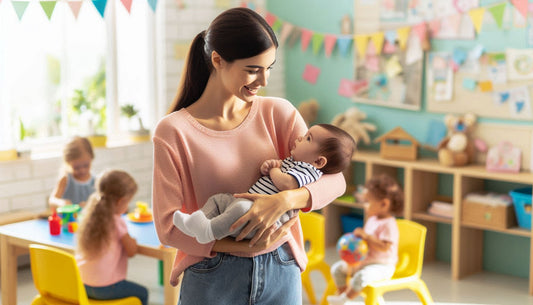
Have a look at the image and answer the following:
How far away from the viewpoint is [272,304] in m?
1.69

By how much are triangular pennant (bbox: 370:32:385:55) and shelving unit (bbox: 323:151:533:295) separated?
72 cm

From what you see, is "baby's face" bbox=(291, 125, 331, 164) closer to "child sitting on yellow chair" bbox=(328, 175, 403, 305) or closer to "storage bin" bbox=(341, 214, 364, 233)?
"child sitting on yellow chair" bbox=(328, 175, 403, 305)

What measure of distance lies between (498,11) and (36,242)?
2.90 m

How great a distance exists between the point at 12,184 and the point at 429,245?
8.90 feet

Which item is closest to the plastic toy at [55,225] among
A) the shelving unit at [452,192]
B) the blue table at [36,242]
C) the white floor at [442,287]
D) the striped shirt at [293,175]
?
the blue table at [36,242]

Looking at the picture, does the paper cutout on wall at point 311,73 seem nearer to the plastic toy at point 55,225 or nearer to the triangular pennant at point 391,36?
the triangular pennant at point 391,36

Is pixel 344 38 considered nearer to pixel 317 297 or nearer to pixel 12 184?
pixel 317 297

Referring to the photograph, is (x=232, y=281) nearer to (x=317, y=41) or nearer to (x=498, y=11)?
(x=498, y=11)

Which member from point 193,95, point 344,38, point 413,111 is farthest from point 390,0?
point 193,95

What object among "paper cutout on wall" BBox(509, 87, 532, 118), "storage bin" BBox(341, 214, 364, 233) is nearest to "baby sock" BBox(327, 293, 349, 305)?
"storage bin" BBox(341, 214, 364, 233)

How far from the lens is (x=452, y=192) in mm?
4723

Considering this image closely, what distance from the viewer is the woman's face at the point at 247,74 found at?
62.9 inches

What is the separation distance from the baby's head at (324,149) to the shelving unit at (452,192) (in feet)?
8.30

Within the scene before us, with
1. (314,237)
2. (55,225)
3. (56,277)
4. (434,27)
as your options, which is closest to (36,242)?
(55,225)
